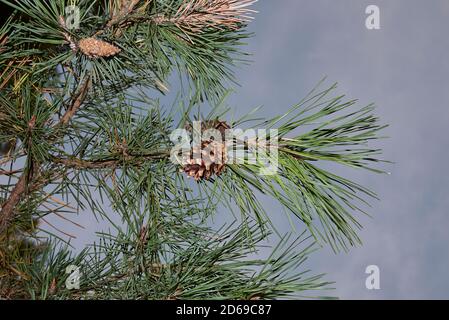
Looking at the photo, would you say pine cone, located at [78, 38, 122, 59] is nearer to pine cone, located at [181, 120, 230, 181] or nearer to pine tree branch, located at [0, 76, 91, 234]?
pine tree branch, located at [0, 76, 91, 234]

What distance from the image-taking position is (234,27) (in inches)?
30.5

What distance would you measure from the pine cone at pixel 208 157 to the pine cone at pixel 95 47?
0.53 feet

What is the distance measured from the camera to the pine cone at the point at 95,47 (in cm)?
67

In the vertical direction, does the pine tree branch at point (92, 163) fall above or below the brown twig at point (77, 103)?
below

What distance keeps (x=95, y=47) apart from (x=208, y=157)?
0.20 metres

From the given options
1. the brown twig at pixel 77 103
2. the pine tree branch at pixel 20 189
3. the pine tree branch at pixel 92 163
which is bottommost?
the pine tree branch at pixel 20 189

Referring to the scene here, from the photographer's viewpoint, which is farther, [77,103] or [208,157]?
[77,103]

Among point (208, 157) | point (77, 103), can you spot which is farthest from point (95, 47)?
point (208, 157)

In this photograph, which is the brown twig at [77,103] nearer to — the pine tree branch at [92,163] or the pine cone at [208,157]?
the pine tree branch at [92,163]

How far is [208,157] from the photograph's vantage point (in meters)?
0.59

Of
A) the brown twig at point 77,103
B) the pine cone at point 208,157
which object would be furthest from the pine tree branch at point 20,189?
the pine cone at point 208,157

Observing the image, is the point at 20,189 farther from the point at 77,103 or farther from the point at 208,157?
the point at 208,157

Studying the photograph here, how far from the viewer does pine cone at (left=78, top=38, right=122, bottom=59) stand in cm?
67
